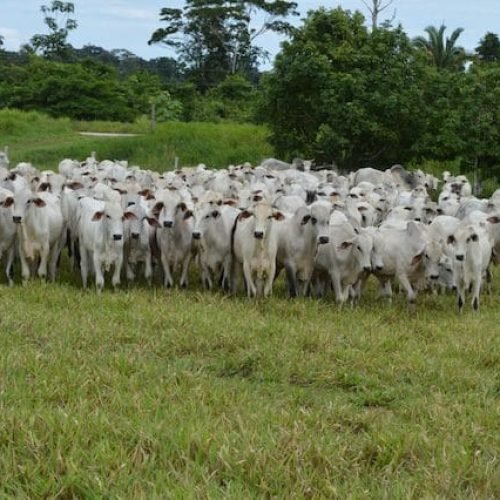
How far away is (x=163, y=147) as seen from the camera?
79.4ft

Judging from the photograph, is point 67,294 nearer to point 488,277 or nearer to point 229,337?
point 229,337

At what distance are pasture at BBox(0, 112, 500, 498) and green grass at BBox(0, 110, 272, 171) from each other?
1408cm

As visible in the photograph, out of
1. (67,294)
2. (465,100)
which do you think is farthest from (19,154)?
(67,294)

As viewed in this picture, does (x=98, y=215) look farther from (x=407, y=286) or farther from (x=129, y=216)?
(x=407, y=286)

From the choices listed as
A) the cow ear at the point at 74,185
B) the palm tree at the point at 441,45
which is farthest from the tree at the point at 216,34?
the cow ear at the point at 74,185

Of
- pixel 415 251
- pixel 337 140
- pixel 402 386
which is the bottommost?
pixel 402 386

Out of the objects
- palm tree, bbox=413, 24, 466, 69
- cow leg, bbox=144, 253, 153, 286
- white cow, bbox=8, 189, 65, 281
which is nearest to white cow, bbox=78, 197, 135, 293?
cow leg, bbox=144, 253, 153, 286

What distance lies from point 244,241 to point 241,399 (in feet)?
14.2

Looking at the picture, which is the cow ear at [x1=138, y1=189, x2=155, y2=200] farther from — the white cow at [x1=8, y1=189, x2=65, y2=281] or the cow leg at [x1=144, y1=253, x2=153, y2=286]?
the white cow at [x1=8, y1=189, x2=65, y2=281]

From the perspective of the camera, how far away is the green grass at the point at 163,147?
2377 centimetres

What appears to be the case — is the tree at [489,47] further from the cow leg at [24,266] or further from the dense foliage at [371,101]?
the cow leg at [24,266]

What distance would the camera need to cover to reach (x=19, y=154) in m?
24.1

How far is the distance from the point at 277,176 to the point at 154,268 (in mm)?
4806

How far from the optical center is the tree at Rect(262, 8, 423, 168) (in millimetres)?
19016
